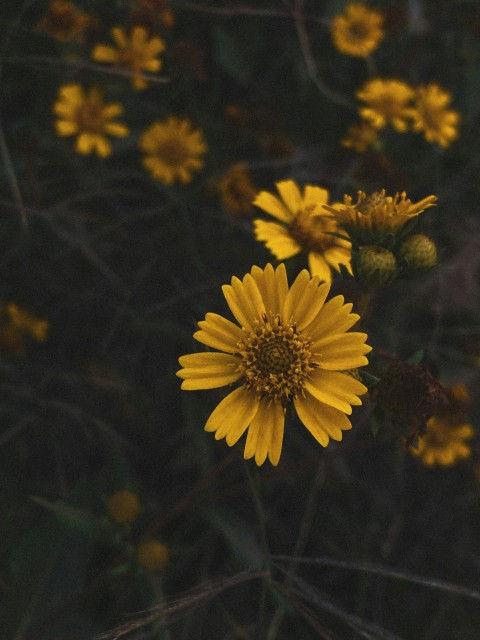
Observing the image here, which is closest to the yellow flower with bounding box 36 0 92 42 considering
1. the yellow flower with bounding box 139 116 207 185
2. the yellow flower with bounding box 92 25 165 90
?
the yellow flower with bounding box 92 25 165 90

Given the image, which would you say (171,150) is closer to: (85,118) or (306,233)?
(85,118)

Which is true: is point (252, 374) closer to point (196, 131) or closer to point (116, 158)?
point (196, 131)

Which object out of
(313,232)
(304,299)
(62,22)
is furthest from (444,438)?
(62,22)

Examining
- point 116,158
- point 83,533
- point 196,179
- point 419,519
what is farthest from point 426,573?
point 116,158

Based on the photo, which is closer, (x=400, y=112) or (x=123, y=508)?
(x=123, y=508)

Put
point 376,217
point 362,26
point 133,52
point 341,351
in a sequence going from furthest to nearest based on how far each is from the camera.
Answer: point 362,26 < point 133,52 < point 376,217 < point 341,351

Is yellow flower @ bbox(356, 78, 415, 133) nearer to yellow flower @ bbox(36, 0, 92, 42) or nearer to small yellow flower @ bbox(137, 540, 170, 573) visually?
yellow flower @ bbox(36, 0, 92, 42)

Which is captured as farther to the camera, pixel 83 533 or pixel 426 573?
pixel 426 573

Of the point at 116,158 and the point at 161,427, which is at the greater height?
the point at 116,158
